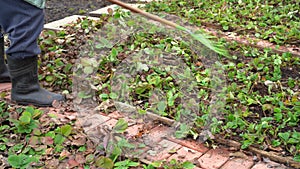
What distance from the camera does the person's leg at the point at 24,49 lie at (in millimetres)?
2738

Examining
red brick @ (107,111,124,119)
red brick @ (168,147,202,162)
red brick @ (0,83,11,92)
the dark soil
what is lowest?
red brick @ (168,147,202,162)

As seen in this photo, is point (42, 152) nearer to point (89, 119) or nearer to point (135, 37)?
point (89, 119)

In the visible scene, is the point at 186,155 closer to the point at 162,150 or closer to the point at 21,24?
the point at 162,150

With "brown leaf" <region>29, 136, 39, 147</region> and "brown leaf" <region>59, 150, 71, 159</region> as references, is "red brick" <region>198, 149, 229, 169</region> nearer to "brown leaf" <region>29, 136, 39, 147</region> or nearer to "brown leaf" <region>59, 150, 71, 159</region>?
"brown leaf" <region>59, 150, 71, 159</region>

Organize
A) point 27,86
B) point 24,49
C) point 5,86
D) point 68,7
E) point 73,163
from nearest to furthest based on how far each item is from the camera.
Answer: point 73,163 → point 24,49 → point 27,86 → point 5,86 → point 68,7

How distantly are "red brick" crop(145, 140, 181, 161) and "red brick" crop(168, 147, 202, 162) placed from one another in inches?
1.1

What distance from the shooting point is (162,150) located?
2463 millimetres

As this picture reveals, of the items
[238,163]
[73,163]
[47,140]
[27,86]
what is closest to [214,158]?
[238,163]

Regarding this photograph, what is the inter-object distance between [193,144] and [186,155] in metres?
Result: 0.12

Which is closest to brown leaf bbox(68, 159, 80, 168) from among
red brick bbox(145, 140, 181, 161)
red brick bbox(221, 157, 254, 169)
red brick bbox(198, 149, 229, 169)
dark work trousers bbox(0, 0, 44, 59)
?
red brick bbox(145, 140, 181, 161)

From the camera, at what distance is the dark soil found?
4.98 metres

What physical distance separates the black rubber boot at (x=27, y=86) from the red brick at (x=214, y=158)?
3.42 feet

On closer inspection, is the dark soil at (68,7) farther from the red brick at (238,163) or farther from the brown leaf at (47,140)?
the red brick at (238,163)

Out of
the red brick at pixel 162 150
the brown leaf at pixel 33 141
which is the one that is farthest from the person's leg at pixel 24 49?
the red brick at pixel 162 150
